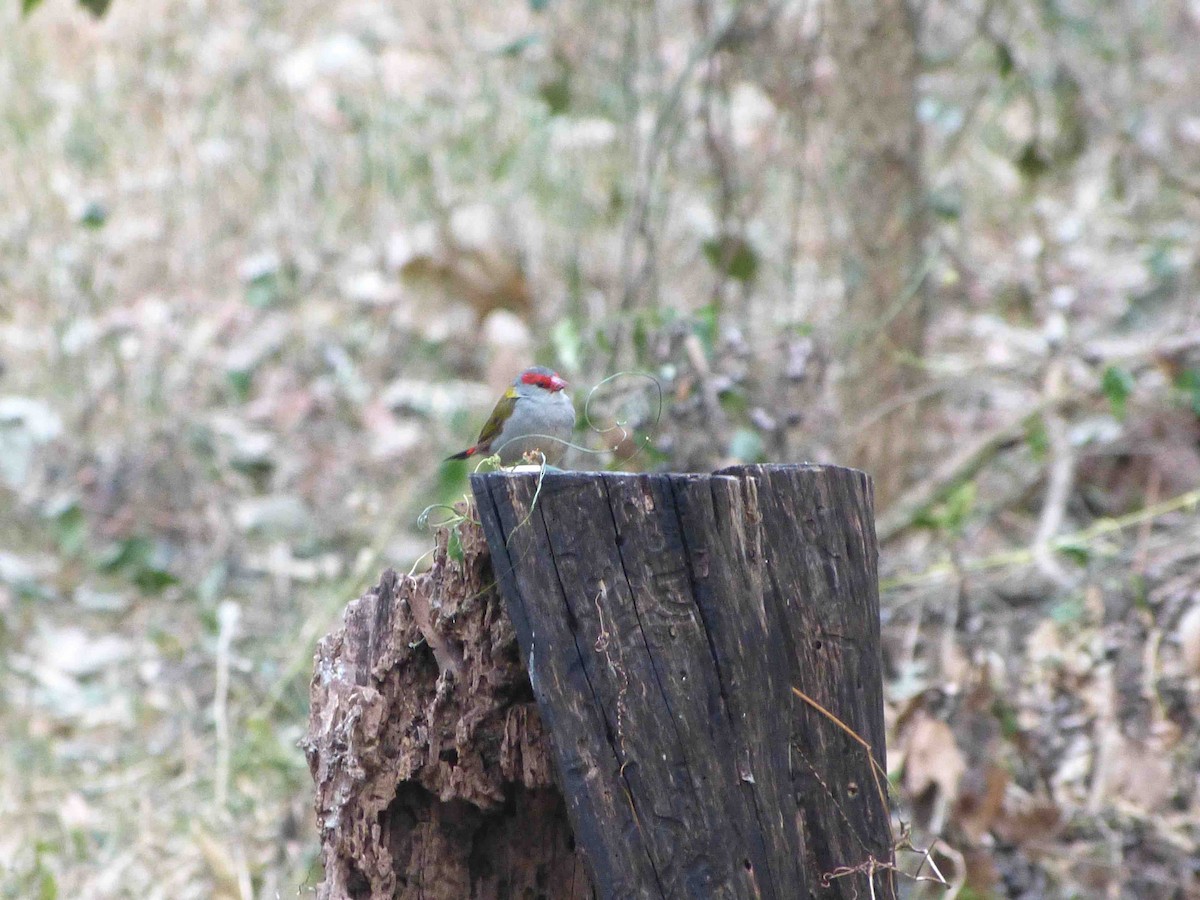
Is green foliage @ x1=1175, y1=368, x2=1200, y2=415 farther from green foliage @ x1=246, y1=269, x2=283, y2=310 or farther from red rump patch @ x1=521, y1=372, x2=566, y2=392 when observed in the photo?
green foliage @ x1=246, y1=269, x2=283, y2=310

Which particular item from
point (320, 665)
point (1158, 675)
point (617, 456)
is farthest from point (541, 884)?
point (1158, 675)

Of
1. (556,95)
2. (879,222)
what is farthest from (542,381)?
(879,222)

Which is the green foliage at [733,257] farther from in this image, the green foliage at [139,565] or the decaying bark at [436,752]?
the decaying bark at [436,752]

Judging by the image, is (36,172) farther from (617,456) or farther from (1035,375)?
(1035,375)

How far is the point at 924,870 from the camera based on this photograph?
407 cm

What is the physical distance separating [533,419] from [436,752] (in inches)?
49.4

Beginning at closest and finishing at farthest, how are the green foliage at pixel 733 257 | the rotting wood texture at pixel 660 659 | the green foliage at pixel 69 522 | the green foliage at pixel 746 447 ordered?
the rotting wood texture at pixel 660 659 < the green foliage at pixel 746 447 < the green foliage at pixel 733 257 < the green foliage at pixel 69 522

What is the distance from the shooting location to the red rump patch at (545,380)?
3.58 meters

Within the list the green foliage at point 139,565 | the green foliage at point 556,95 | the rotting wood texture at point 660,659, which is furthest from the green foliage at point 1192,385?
the green foliage at point 139,565

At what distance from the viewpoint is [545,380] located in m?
3.61

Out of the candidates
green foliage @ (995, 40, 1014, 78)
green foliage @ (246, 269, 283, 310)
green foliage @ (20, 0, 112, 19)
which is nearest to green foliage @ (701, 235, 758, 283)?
green foliage @ (995, 40, 1014, 78)

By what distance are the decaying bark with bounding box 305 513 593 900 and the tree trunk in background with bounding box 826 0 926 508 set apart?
142 inches

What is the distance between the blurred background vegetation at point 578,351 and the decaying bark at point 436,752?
55 centimetres

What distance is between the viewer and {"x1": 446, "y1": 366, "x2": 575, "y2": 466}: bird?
3367mm
